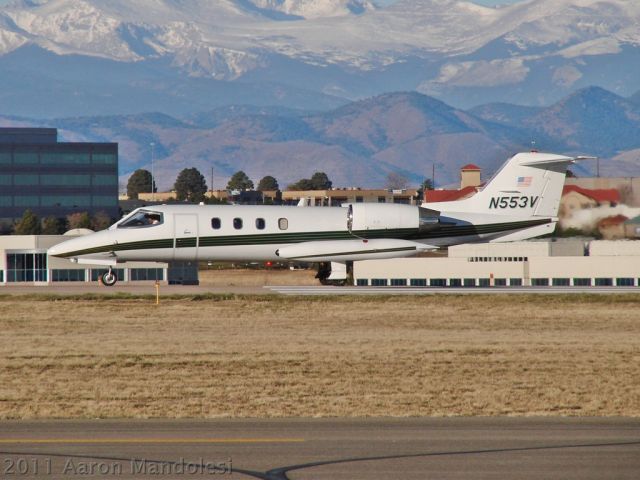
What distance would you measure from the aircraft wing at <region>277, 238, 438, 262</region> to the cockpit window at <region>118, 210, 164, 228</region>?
4.63 meters

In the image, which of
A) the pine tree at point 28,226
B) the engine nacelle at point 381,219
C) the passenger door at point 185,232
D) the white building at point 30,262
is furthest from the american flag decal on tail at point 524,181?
the pine tree at point 28,226

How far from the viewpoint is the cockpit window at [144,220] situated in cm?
4438

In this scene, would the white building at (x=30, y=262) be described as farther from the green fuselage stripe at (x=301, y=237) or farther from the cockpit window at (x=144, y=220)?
the green fuselage stripe at (x=301, y=237)

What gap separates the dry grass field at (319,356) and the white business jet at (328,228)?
138 inches

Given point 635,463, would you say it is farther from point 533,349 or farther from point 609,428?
point 533,349

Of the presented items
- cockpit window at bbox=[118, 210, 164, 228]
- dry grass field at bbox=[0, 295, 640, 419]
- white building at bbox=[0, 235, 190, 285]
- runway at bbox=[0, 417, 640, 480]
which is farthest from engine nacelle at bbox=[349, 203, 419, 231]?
white building at bbox=[0, 235, 190, 285]

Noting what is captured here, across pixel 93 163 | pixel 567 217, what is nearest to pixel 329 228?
pixel 567 217

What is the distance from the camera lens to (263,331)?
33.6 metres

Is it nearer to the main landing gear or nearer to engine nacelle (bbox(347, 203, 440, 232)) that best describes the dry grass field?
engine nacelle (bbox(347, 203, 440, 232))

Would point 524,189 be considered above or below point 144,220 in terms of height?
above

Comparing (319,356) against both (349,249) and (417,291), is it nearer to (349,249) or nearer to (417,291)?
(349,249)

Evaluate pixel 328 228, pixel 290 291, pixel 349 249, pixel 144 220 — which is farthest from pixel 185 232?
pixel 349 249

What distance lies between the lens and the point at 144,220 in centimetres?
4447

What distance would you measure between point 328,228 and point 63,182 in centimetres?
15768
